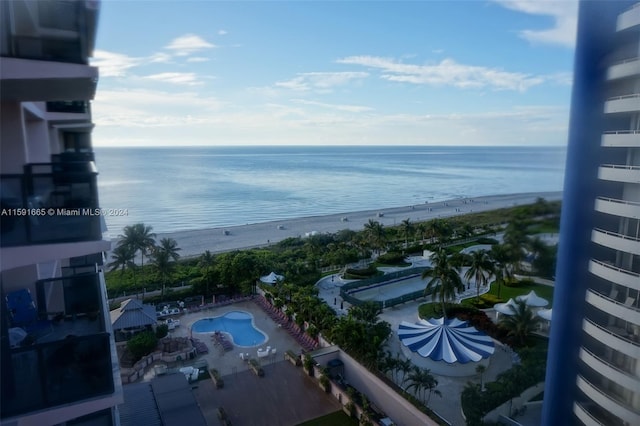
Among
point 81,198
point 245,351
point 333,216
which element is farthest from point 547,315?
point 333,216

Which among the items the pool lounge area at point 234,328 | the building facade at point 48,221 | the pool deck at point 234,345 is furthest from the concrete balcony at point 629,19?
the pool lounge area at point 234,328

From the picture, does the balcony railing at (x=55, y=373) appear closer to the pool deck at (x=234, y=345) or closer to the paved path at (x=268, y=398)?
the paved path at (x=268, y=398)

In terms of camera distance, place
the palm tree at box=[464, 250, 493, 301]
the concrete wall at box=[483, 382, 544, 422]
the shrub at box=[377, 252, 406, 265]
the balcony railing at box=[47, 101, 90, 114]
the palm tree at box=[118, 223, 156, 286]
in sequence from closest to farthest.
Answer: the palm tree at box=[464, 250, 493, 301] < the balcony railing at box=[47, 101, 90, 114] < the concrete wall at box=[483, 382, 544, 422] < the palm tree at box=[118, 223, 156, 286] < the shrub at box=[377, 252, 406, 265]

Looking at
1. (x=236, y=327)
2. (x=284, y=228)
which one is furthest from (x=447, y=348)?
(x=284, y=228)

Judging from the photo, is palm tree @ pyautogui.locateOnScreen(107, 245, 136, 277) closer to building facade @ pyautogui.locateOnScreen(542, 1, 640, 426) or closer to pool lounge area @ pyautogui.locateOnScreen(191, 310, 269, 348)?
pool lounge area @ pyautogui.locateOnScreen(191, 310, 269, 348)

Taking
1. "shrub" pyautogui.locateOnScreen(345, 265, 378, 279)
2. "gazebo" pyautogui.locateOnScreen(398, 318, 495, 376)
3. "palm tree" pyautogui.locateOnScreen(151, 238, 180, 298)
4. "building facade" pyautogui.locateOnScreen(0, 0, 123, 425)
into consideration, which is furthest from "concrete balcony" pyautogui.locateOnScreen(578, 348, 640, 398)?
"shrub" pyautogui.locateOnScreen(345, 265, 378, 279)

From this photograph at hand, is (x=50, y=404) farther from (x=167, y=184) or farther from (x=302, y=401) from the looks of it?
(x=167, y=184)

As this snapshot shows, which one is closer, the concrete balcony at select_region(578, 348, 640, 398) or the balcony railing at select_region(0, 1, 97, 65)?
the balcony railing at select_region(0, 1, 97, 65)
